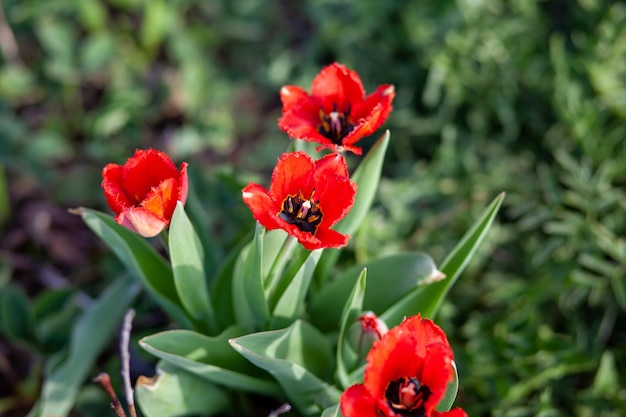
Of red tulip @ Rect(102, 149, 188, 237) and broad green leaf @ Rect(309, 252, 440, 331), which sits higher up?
red tulip @ Rect(102, 149, 188, 237)

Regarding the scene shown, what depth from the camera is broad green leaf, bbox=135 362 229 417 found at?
1281 millimetres

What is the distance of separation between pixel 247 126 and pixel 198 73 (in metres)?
0.28

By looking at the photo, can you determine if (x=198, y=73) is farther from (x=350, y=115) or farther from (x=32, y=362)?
(x=350, y=115)

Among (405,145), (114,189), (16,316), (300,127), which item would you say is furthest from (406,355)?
(405,145)

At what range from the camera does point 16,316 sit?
5.74 feet

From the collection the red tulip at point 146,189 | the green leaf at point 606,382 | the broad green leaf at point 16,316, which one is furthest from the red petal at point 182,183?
the green leaf at point 606,382

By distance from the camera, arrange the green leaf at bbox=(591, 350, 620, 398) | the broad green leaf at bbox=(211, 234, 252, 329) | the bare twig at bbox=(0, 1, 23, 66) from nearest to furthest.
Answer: the broad green leaf at bbox=(211, 234, 252, 329), the green leaf at bbox=(591, 350, 620, 398), the bare twig at bbox=(0, 1, 23, 66)

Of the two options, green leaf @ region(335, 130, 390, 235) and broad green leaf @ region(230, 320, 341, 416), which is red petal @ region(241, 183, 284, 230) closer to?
broad green leaf @ region(230, 320, 341, 416)

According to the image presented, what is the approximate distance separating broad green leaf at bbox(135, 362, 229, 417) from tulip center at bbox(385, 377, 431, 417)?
0.48m

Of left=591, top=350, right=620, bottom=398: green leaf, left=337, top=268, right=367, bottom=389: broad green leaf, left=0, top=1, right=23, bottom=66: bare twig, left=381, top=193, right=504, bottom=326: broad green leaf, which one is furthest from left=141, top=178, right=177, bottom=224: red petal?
left=0, top=1, right=23, bottom=66: bare twig

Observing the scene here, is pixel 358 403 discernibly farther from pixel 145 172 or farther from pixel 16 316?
pixel 16 316

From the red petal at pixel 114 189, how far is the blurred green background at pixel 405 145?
53cm

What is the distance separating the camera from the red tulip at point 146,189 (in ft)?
3.64

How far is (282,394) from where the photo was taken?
1.45 metres
